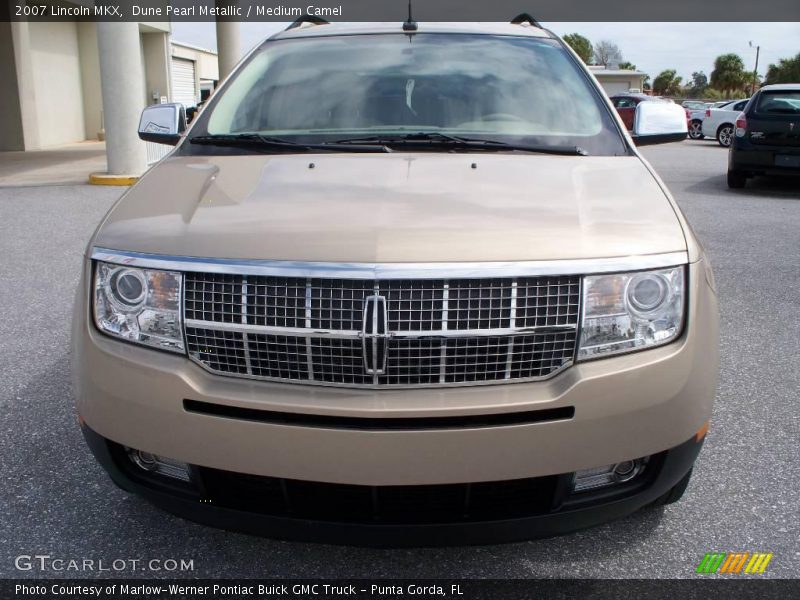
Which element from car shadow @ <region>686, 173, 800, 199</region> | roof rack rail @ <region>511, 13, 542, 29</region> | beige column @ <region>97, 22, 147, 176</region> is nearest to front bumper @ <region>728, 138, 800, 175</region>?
car shadow @ <region>686, 173, 800, 199</region>

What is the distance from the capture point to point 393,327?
1895 millimetres

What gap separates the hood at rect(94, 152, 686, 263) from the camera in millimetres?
1938

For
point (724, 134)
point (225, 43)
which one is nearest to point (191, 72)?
point (225, 43)

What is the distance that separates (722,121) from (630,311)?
23.6 m

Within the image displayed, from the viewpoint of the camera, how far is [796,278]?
6070 mm

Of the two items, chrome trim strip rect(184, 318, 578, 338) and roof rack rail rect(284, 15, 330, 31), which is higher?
roof rack rail rect(284, 15, 330, 31)


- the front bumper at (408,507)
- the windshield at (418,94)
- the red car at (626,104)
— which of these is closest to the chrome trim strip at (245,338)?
the front bumper at (408,507)

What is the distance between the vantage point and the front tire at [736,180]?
38.6 feet

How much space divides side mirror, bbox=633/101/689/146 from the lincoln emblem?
7.08 ft

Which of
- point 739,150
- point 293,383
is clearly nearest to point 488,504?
point 293,383

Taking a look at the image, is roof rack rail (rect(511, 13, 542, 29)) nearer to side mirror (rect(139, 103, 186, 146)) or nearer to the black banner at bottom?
side mirror (rect(139, 103, 186, 146))

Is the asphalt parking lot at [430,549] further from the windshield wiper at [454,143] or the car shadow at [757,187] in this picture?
the car shadow at [757,187]

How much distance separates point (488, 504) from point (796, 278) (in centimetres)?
508

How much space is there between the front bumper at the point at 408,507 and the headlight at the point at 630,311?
1.05 feet
